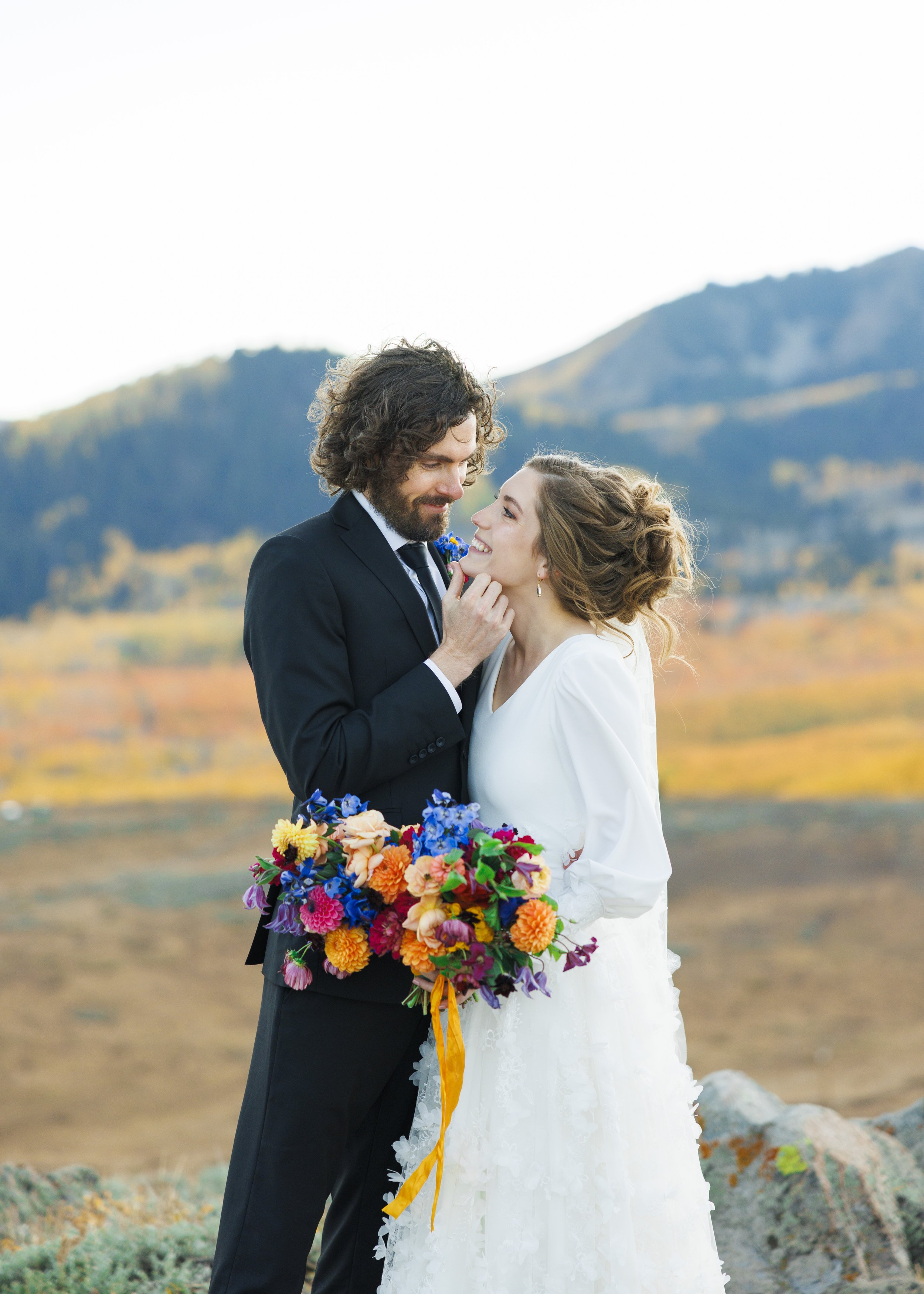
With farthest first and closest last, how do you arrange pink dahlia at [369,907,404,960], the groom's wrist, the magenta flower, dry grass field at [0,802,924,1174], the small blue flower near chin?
dry grass field at [0,802,924,1174] < the small blue flower near chin < the groom's wrist < the magenta flower < pink dahlia at [369,907,404,960]

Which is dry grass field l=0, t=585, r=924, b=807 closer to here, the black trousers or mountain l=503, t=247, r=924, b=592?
mountain l=503, t=247, r=924, b=592

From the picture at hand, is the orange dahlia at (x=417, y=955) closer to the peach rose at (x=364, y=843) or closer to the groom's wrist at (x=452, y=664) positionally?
the peach rose at (x=364, y=843)

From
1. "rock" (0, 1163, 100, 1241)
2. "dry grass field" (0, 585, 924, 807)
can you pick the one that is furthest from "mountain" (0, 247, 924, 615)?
"rock" (0, 1163, 100, 1241)

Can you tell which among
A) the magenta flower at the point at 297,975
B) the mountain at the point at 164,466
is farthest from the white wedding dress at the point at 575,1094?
the mountain at the point at 164,466

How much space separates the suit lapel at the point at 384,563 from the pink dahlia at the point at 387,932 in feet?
2.48

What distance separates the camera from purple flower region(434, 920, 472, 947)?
226 centimetres

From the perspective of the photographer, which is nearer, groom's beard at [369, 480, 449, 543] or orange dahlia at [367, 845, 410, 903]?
orange dahlia at [367, 845, 410, 903]

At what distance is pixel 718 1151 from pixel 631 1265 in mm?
1512

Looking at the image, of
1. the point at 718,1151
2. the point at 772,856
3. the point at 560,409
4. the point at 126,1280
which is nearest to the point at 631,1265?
the point at 718,1151

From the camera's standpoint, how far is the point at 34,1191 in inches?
177

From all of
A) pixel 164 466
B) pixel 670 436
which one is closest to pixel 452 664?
pixel 670 436

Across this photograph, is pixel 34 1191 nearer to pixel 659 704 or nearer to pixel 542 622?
pixel 542 622

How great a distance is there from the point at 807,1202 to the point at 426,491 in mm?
2754

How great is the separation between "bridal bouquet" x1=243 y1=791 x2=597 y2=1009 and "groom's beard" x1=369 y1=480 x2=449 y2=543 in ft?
2.80
